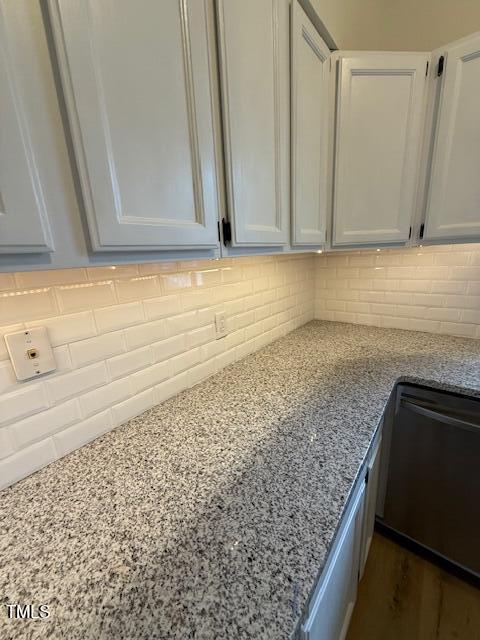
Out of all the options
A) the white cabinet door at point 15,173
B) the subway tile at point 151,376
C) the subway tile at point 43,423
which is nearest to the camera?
the white cabinet door at point 15,173

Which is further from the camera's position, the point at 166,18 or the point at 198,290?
the point at 198,290

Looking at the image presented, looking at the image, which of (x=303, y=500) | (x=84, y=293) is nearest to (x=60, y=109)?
(x=84, y=293)

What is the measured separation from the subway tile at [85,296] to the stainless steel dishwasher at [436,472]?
1156mm

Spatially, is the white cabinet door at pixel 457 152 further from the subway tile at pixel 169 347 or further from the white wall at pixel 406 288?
the subway tile at pixel 169 347

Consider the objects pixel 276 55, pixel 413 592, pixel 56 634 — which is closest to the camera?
pixel 56 634

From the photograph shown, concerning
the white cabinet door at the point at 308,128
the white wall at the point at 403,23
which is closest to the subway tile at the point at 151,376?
the white cabinet door at the point at 308,128

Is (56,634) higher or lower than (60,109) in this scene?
lower

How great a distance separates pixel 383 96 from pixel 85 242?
1.28 m

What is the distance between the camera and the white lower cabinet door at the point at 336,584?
521 mm

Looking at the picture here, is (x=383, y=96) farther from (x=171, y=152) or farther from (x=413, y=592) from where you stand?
(x=413, y=592)

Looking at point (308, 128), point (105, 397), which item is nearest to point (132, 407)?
point (105, 397)

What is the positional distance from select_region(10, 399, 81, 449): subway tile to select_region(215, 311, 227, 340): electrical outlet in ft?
1.85

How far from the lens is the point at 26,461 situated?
632 mm

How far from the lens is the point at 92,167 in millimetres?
413
